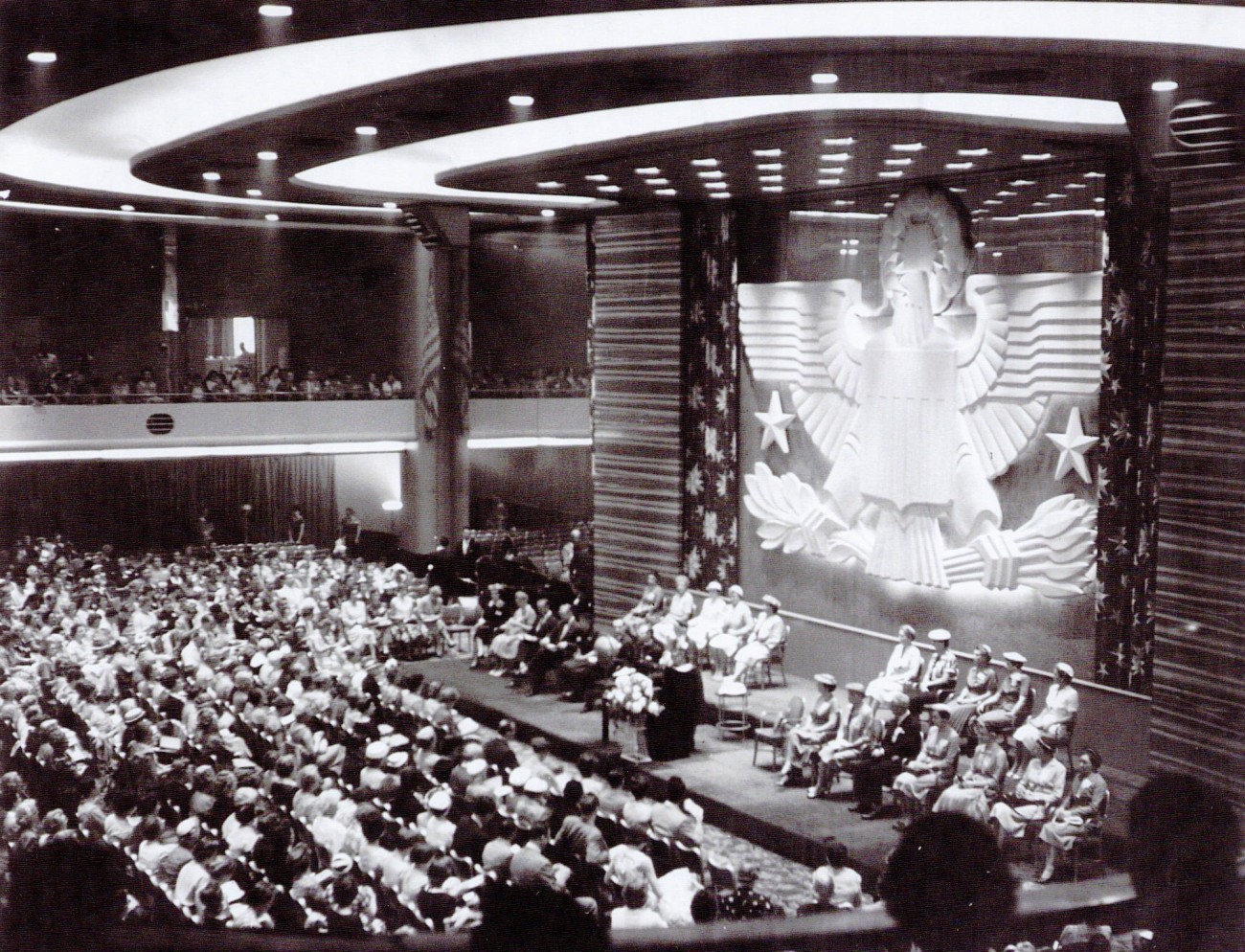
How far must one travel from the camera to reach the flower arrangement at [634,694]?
41.5 ft

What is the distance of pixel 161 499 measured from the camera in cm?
2503

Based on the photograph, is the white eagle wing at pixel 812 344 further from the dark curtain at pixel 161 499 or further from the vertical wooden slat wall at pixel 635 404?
the dark curtain at pixel 161 499

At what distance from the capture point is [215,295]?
1049 inches

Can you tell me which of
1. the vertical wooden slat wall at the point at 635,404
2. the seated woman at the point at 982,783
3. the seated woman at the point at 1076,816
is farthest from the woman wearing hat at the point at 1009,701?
the vertical wooden slat wall at the point at 635,404

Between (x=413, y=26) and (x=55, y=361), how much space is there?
18.5 meters

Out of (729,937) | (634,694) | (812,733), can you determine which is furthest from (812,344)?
(729,937)

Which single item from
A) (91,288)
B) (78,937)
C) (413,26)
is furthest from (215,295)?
(78,937)

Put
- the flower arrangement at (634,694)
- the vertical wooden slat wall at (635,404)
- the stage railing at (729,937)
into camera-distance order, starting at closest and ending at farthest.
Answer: the stage railing at (729,937) → the flower arrangement at (634,694) → the vertical wooden slat wall at (635,404)

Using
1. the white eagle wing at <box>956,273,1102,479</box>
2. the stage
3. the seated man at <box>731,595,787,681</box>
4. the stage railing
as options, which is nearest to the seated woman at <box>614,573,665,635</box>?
the stage

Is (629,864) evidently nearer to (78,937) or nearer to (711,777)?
(711,777)

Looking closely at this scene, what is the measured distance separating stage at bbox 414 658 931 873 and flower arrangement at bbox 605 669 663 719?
1.83ft

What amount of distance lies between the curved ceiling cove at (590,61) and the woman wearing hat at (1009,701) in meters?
4.67

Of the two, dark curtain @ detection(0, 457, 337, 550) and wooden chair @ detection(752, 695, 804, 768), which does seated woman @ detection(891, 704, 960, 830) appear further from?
dark curtain @ detection(0, 457, 337, 550)

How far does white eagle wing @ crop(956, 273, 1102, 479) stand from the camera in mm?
12062
